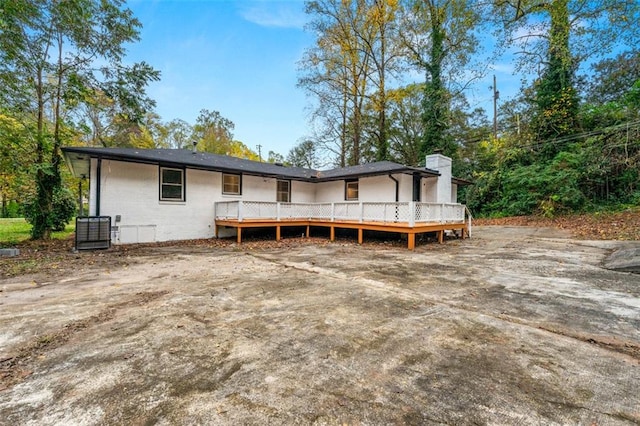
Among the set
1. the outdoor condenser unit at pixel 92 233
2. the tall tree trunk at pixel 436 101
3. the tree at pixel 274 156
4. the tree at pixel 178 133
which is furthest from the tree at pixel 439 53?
the tree at pixel 178 133

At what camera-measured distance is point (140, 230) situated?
990cm

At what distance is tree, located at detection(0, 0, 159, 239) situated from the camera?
8766 mm

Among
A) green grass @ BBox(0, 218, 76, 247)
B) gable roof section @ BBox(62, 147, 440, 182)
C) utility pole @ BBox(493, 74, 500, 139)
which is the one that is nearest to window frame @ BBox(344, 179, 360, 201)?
gable roof section @ BBox(62, 147, 440, 182)

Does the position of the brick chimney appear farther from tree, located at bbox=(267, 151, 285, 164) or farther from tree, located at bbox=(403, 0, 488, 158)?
tree, located at bbox=(267, 151, 285, 164)

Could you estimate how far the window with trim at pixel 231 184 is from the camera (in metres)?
12.0

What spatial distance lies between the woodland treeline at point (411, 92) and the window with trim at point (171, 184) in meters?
2.64

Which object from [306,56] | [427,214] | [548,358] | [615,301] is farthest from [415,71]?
[548,358]

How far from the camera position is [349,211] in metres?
11.3

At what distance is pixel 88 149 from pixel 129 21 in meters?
5.19

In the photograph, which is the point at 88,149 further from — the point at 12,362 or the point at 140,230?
the point at 12,362

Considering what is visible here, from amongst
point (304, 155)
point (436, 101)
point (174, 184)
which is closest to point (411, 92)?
point (436, 101)

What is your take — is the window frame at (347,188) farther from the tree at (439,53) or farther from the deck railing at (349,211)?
the tree at (439,53)

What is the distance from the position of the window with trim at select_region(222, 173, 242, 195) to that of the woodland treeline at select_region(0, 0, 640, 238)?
8.44ft

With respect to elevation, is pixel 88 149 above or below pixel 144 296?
above
